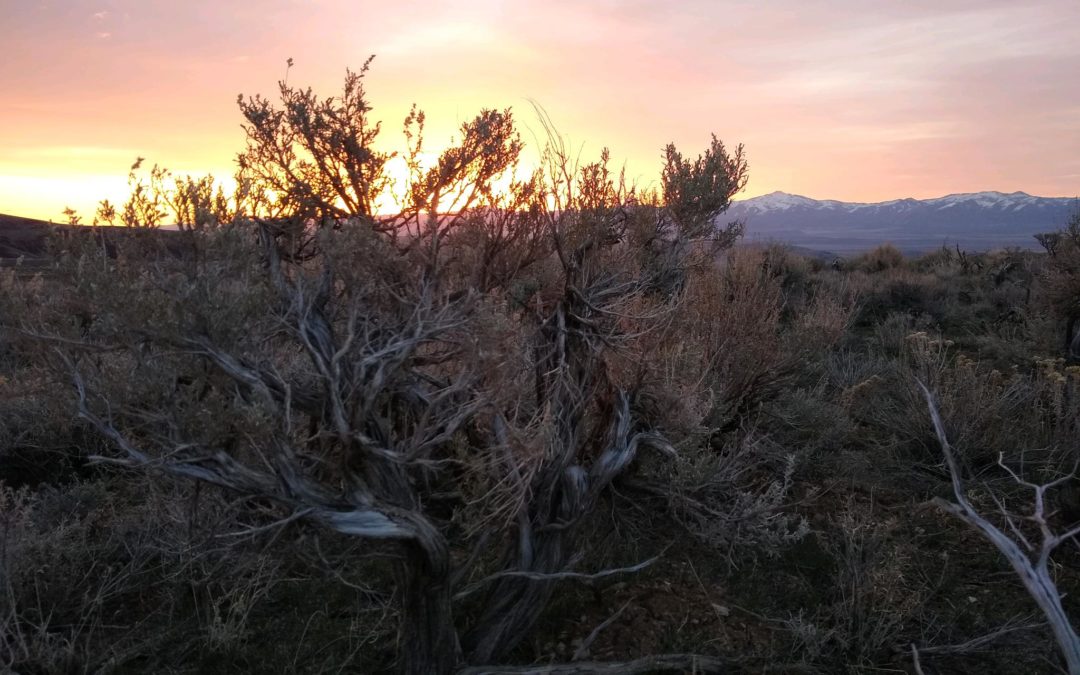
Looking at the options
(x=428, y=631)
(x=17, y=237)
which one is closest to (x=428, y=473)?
(x=428, y=631)

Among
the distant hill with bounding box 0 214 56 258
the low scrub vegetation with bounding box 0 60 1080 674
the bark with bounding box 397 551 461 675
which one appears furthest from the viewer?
the distant hill with bounding box 0 214 56 258

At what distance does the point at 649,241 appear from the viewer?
6941 mm

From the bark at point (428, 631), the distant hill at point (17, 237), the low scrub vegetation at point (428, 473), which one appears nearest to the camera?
the low scrub vegetation at point (428, 473)

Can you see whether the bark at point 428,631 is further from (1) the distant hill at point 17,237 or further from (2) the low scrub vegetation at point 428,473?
(1) the distant hill at point 17,237

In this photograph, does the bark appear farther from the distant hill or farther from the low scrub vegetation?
the distant hill

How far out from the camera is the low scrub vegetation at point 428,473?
2.81 metres

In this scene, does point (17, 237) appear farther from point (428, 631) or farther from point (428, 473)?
point (428, 631)

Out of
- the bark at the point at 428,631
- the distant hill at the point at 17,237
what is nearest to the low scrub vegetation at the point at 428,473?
the bark at the point at 428,631

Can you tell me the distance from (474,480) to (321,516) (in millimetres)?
1419

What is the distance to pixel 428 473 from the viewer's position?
148 inches

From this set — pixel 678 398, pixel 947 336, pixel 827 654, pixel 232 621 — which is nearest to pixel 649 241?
pixel 678 398

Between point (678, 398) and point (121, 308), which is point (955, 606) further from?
point (121, 308)

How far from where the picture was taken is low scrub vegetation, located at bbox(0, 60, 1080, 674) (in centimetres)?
281

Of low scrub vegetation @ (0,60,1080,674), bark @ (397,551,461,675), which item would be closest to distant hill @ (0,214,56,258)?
low scrub vegetation @ (0,60,1080,674)
